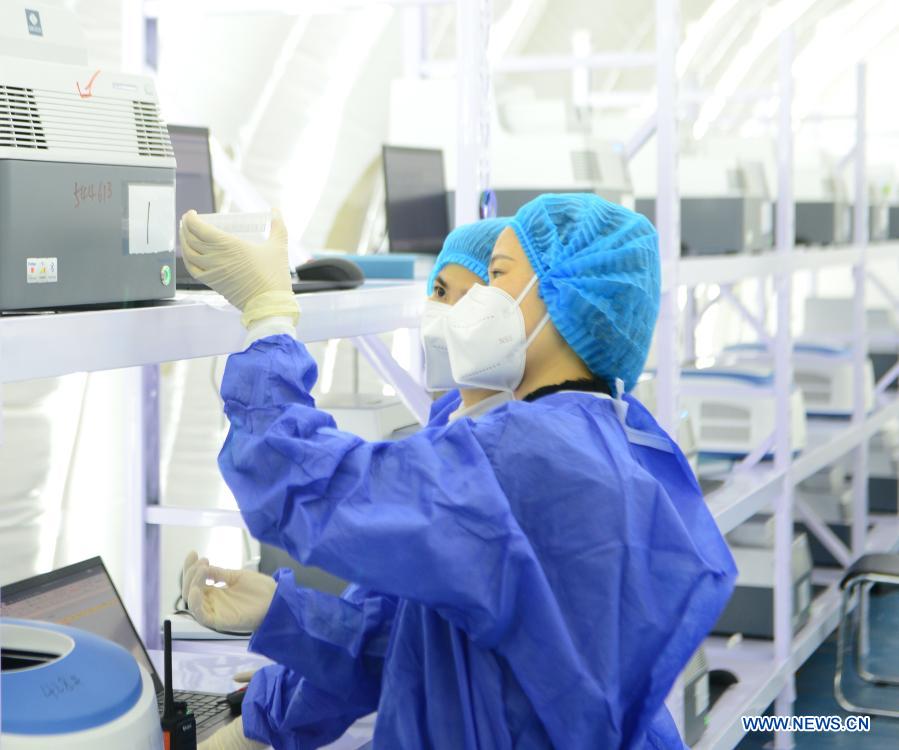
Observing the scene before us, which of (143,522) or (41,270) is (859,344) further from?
(41,270)

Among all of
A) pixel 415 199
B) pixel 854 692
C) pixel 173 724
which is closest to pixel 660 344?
pixel 415 199

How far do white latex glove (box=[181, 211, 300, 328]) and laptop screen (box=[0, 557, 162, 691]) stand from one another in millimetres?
626

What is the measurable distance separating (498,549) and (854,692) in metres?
3.61

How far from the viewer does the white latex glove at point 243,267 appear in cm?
141

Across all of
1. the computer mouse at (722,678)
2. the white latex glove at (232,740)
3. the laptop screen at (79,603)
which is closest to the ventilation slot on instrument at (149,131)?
the laptop screen at (79,603)

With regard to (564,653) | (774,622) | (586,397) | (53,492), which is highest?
(586,397)

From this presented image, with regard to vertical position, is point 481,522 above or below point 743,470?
above

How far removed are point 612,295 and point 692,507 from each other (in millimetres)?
310

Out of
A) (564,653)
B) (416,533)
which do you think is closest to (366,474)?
(416,533)

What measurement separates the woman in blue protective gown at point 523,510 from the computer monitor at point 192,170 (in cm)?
75

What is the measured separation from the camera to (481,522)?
141 cm

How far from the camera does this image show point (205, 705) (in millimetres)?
2020

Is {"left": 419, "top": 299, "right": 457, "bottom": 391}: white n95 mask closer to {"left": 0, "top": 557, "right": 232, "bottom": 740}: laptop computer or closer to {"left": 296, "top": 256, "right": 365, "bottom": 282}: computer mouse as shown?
{"left": 296, "top": 256, "right": 365, "bottom": 282}: computer mouse

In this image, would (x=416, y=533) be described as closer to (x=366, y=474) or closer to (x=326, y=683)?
(x=366, y=474)
